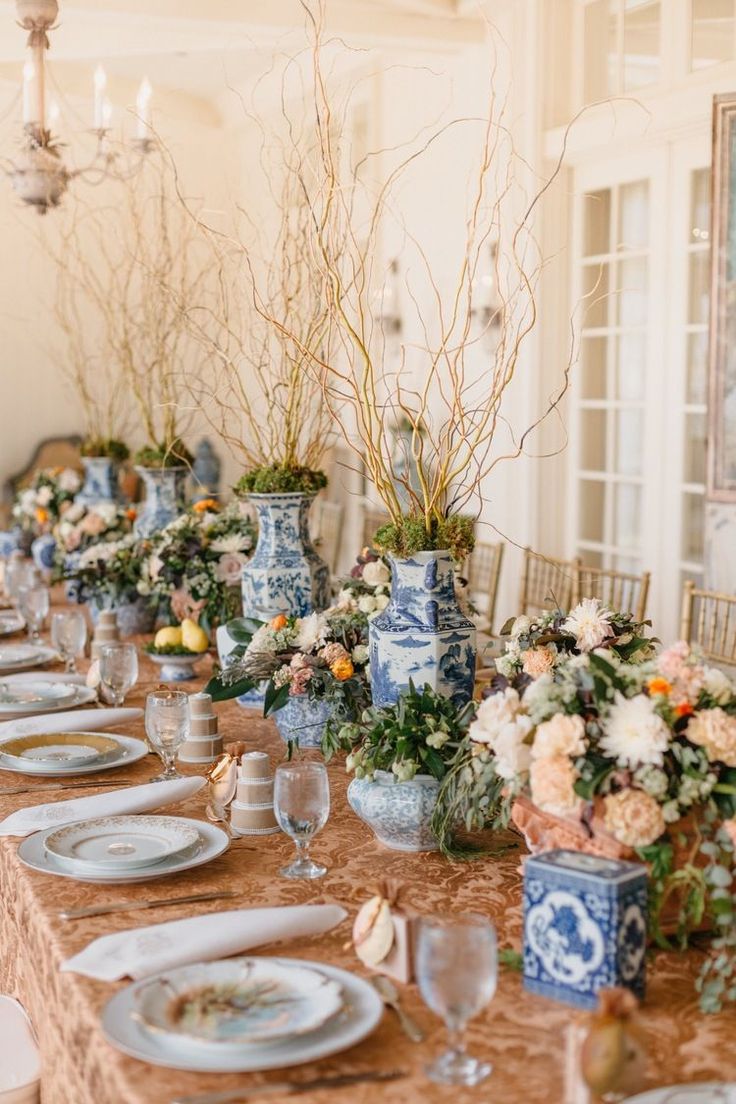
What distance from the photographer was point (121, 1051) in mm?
1235

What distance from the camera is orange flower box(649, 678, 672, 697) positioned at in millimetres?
1475

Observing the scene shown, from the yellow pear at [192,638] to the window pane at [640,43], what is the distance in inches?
121

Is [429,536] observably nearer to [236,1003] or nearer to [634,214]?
[236,1003]

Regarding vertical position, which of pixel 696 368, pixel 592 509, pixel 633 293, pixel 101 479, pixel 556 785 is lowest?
pixel 556 785

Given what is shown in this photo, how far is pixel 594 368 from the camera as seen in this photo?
546cm

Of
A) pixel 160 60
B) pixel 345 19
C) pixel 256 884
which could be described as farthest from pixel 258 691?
pixel 160 60

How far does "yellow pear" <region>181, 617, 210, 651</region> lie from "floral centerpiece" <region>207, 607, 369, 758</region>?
1.81ft

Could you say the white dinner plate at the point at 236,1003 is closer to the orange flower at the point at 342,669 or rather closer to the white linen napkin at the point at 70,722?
the orange flower at the point at 342,669

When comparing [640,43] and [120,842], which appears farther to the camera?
[640,43]

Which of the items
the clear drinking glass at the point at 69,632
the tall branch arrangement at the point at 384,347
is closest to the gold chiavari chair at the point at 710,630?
the tall branch arrangement at the point at 384,347

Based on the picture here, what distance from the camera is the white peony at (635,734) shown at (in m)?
1.43

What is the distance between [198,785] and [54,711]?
2.49 ft

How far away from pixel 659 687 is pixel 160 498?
2.54 metres

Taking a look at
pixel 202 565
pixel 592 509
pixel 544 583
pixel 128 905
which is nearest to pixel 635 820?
pixel 128 905
